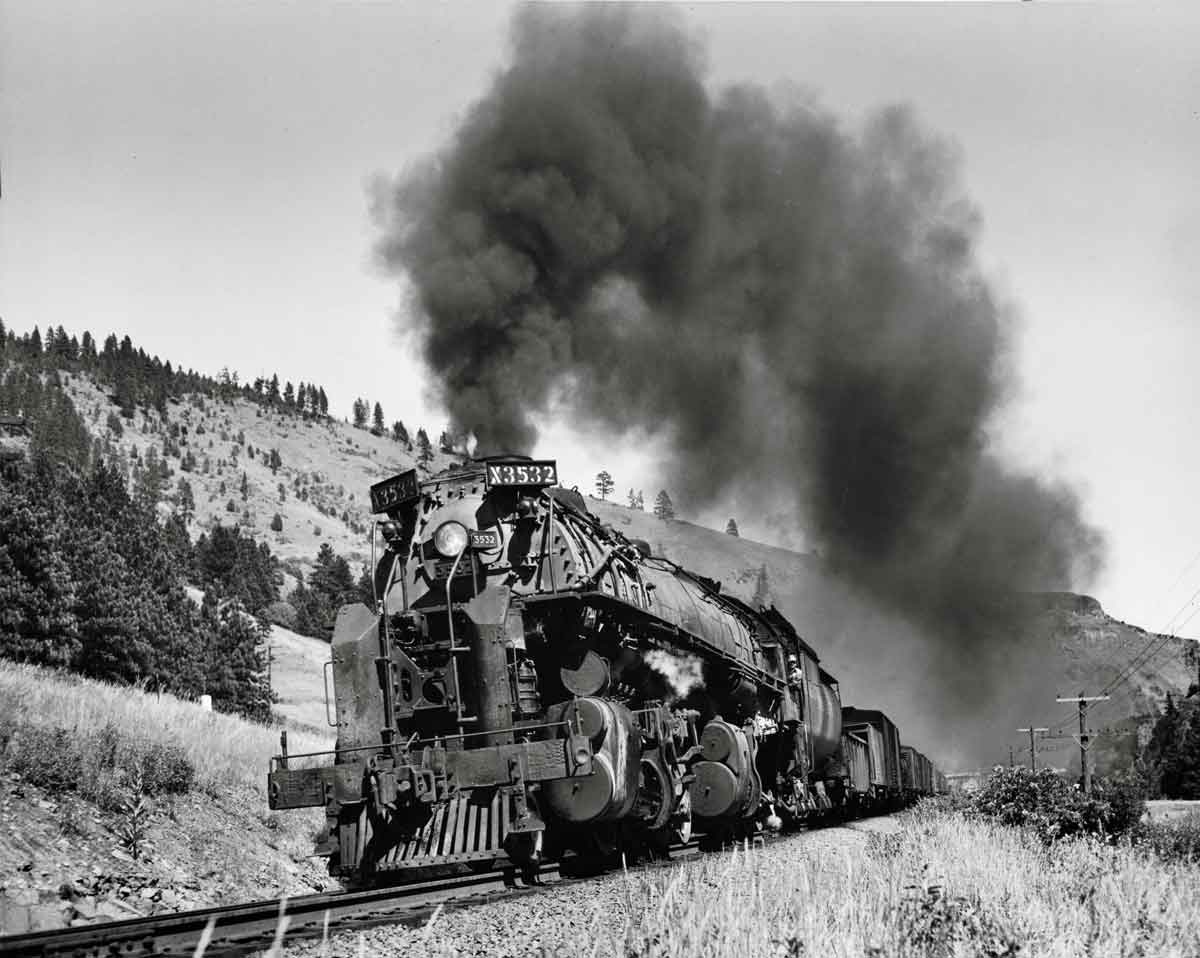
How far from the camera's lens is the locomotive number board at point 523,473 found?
11688mm

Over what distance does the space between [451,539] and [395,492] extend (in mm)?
1058

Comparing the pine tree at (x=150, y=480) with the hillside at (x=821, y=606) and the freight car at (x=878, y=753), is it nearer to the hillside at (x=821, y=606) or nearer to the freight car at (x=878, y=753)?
the hillside at (x=821, y=606)

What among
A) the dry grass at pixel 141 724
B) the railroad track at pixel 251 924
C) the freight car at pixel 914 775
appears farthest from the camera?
the freight car at pixel 914 775

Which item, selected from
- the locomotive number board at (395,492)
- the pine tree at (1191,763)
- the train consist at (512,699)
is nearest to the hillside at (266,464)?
the pine tree at (1191,763)

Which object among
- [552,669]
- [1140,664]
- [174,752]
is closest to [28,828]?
[174,752]

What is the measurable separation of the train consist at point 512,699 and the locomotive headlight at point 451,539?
21 mm

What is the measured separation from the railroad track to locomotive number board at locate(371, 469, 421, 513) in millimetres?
3840

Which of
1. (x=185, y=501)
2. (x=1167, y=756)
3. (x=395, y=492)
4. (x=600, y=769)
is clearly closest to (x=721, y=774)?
(x=600, y=769)

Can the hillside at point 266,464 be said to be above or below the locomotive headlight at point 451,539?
above

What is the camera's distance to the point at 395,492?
1217 cm

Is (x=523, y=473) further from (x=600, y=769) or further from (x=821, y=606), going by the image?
(x=821, y=606)

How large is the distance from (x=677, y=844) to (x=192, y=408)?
15007 cm

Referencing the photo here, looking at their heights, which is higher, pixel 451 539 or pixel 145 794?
pixel 451 539

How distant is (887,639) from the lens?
175 ft
